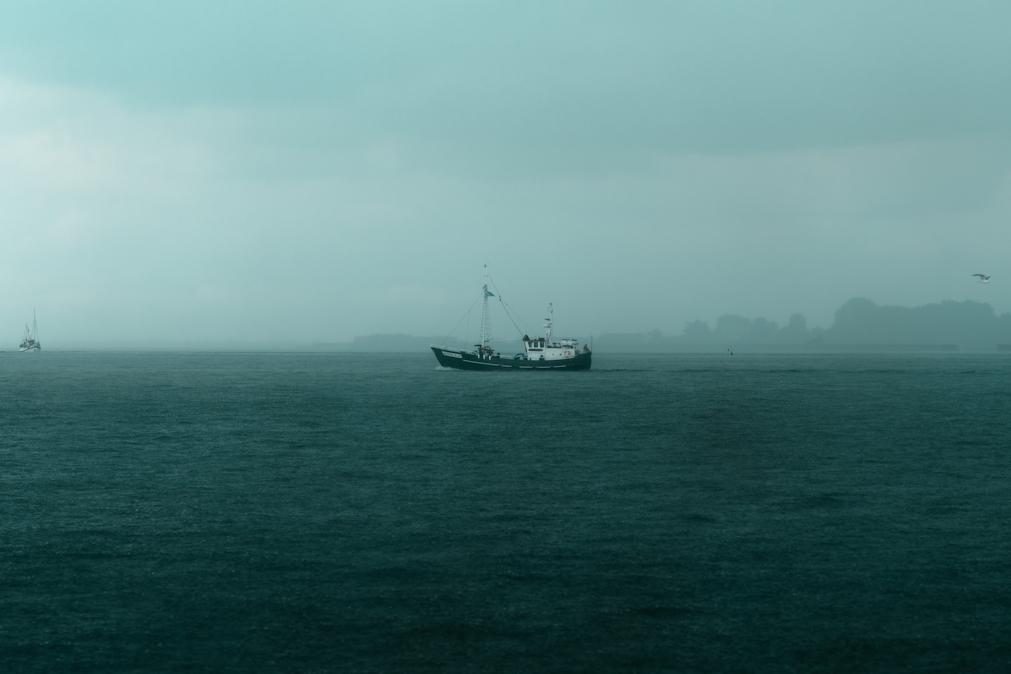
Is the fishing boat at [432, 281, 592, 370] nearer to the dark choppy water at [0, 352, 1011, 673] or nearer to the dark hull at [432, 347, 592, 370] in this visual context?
the dark hull at [432, 347, 592, 370]

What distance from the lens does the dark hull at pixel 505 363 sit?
166 meters

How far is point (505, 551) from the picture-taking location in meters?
32.6

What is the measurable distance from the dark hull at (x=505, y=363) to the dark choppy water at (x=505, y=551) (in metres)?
92.6

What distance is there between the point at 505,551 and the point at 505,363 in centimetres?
13690

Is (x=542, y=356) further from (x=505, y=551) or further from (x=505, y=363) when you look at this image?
(x=505, y=551)

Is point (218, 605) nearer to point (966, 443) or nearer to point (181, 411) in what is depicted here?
point (966, 443)

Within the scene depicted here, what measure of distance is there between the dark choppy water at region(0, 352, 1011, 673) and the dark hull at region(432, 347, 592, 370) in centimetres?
9256

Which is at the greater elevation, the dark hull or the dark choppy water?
the dark hull

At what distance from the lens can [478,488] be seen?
46469 millimetres

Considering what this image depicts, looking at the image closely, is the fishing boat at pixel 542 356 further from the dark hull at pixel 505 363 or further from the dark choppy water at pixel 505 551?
the dark choppy water at pixel 505 551

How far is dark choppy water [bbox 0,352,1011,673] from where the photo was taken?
23.1m

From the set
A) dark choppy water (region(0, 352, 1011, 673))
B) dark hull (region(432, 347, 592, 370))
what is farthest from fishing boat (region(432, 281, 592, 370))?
dark choppy water (region(0, 352, 1011, 673))

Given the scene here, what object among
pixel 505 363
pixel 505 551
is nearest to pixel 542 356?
pixel 505 363

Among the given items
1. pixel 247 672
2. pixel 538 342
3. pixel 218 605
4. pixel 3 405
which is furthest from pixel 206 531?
pixel 538 342
